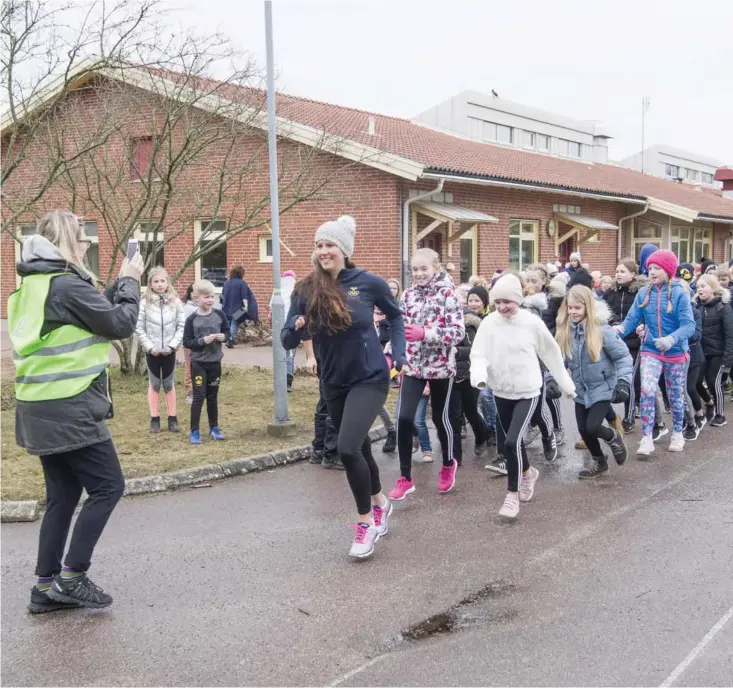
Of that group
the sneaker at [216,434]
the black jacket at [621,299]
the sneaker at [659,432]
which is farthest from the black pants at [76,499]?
the black jacket at [621,299]

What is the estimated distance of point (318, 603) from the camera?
455 cm

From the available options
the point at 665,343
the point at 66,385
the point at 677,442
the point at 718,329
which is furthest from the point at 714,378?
the point at 66,385

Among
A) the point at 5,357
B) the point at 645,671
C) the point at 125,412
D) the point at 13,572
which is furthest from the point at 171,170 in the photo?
the point at 645,671

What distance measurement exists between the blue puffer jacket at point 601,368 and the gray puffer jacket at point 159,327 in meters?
4.13

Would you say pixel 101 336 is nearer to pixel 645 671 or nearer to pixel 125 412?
pixel 645 671

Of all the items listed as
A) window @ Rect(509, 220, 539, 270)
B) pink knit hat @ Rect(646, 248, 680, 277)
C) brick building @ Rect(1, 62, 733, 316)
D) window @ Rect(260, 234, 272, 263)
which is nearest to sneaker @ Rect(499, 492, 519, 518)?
pink knit hat @ Rect(646, 248, 680, 277)

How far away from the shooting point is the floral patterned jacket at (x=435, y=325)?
661cm

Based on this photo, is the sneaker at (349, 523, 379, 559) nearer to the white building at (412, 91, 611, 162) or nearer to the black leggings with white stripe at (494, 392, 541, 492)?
the black leggings with white stripe at (494, 392, 541, 492)

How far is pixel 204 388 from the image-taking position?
8.65m

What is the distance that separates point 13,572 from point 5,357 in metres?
11.8

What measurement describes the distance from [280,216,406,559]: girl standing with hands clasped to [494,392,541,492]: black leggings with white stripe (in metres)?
1.25

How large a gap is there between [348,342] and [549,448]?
3.45 m

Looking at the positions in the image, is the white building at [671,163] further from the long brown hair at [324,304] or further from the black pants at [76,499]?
the black pants at [76,499]

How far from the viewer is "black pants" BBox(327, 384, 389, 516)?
5.23m
